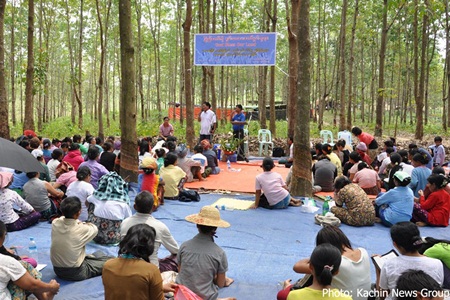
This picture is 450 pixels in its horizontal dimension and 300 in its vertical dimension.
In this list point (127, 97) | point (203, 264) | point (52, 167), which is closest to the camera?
point (203, 264)

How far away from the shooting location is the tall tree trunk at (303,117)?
22.3 feet

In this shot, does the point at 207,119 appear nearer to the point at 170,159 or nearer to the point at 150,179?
the point at 170,159

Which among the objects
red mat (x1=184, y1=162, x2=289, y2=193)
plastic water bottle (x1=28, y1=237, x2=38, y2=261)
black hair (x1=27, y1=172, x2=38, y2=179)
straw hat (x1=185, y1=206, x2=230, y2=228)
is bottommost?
plastic water bottle (x1=28, y1=237, x2=38, y2=261)

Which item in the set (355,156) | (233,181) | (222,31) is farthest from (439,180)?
(222,31)

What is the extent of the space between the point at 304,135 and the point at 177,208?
252 centimetres

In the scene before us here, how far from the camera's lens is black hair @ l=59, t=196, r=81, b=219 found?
3.65m

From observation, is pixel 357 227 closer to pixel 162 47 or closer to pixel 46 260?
pixel 46 260

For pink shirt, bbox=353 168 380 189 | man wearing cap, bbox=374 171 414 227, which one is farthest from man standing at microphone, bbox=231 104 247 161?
man wearing cap, bbox=374 171 414 227

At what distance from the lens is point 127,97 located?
770 centimetres

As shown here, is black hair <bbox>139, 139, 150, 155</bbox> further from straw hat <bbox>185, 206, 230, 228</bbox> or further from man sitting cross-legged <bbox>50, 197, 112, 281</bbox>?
straw hat <bbox>185, 206, 230, 228</bbox>

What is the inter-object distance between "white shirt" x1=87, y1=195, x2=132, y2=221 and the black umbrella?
2.99ft

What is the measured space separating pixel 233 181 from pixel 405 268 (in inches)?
237

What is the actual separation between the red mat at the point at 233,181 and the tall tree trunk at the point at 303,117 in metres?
1.09

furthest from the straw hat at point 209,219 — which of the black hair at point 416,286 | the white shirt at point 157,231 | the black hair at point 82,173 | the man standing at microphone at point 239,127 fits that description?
the man standing at microphone at point 239,127
